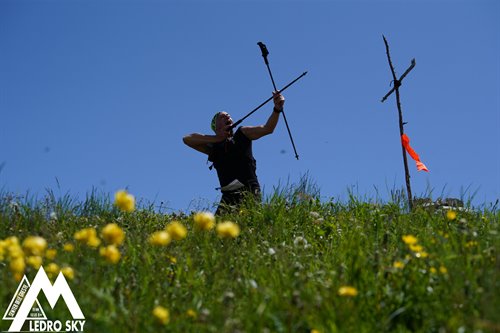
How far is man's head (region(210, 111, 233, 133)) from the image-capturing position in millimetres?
10000

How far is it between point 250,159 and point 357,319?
19.7ft

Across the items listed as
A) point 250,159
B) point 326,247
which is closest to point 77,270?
point 326,247

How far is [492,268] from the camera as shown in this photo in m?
4.13

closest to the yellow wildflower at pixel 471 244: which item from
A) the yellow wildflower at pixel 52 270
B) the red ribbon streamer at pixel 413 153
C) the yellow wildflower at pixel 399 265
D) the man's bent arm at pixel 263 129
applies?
the yellow wildflower at pixel 399 265

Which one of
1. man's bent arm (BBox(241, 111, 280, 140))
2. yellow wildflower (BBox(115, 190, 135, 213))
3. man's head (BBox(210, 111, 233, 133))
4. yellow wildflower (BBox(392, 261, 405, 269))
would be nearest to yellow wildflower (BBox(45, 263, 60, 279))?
yellow wildflower (BBox(115, 190, 135, 213))

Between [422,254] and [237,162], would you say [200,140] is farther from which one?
[422,254]

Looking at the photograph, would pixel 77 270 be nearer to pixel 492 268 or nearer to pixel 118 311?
pixel 118 311

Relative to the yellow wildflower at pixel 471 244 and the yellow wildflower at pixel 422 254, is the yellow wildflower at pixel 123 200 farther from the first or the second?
the yellow wildflower at pixel 471 244

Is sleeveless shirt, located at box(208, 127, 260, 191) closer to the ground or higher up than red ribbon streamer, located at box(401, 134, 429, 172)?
closer to the ground

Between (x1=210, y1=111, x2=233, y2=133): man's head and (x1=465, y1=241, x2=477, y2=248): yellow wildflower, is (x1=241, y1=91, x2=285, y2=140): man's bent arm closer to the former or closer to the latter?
(x1=210, y1=111, x2=233, y2=133): man's head

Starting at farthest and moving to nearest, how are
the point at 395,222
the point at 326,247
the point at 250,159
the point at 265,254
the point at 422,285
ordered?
the point at 250,159
the point at 395,222
the point at 326,247
the point at 265,254
the point at 422,285

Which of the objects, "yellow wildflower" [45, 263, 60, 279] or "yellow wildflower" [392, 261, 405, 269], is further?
"yellow wildflower" [45, 263, 60, 279]

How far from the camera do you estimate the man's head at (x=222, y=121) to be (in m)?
10.0

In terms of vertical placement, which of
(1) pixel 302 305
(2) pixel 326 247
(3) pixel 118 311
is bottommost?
(3) pixel 118 311
